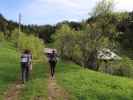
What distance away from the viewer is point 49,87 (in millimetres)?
24859

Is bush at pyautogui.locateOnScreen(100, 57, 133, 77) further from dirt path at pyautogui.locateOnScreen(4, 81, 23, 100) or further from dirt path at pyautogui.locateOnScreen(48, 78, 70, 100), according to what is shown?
dirt path at pyautogui.locateOnScreen(4, 81, 23, 100)

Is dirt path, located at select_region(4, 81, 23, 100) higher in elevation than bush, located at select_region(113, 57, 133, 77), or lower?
higher

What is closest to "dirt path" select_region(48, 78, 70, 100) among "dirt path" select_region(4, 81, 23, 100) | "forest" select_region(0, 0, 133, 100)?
"forest" select_region(0, 0, 133, 100)

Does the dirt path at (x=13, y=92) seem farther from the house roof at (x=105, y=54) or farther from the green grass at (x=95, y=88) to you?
the house roof at (x=105, y=54)

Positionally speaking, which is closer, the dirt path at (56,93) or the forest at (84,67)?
the dirt path at (56,93)

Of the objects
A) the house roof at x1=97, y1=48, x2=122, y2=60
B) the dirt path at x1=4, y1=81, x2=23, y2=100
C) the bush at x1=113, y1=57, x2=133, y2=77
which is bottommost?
the bush at x1=113, y1=57, x2=133, y2=77

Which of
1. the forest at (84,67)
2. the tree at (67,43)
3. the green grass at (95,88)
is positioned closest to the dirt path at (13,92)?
the forest at (84,67)

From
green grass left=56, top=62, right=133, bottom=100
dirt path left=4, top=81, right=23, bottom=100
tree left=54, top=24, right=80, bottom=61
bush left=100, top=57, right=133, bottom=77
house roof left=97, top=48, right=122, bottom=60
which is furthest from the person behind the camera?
tree left=54, top=24, right=80, bottom=61

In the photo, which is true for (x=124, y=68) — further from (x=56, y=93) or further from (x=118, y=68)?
(x=56, y=93)

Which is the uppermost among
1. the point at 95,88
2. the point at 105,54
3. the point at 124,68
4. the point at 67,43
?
the point at 67,43

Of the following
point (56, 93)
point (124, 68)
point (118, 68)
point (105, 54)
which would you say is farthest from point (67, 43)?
point (56, 93)

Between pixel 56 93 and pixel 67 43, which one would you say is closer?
pixel 56 93

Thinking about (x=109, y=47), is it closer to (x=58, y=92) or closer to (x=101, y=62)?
(x=101, y=62)

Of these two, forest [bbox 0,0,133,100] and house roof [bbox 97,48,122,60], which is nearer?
forest [bbox 0,0,133,100]
